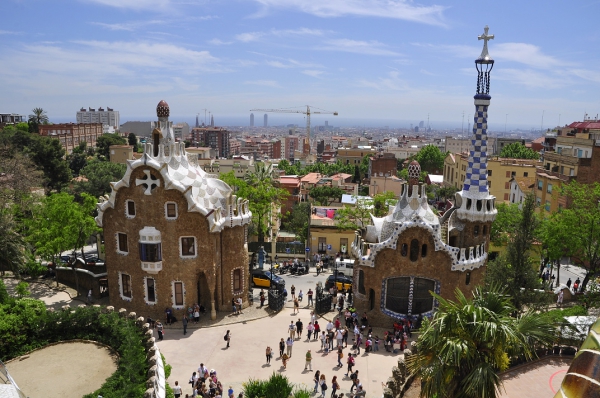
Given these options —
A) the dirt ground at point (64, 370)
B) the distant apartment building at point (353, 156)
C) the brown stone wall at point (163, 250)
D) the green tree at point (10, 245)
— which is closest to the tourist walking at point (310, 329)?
the brown stone wall at point (163, 250)

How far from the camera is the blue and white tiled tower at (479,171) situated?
93.1ft

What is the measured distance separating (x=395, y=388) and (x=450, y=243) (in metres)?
13.3

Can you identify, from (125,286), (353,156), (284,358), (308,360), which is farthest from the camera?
(353,156)

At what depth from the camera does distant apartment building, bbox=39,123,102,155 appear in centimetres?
10826

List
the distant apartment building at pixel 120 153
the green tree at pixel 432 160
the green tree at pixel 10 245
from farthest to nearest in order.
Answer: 1. the green tree at pixel 432 160
2. the distant apartment building at pixel 120 153
3. the green tree at pixel 10 245

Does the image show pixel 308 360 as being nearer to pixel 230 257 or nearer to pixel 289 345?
pixel 289 345

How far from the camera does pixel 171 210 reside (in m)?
28.3

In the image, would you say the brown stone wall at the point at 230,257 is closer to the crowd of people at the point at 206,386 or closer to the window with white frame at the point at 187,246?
the window with white frame at the point at 187,246

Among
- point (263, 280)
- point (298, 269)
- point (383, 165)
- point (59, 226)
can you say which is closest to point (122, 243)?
point (59, 226)

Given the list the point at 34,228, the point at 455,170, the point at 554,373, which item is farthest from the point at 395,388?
the point at 455,170

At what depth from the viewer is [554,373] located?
21.1 metres

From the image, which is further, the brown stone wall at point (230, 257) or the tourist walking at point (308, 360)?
the brown stone wall at point (230, 257)

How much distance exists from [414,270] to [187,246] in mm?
13748

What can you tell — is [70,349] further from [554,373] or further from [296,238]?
[296,238]
